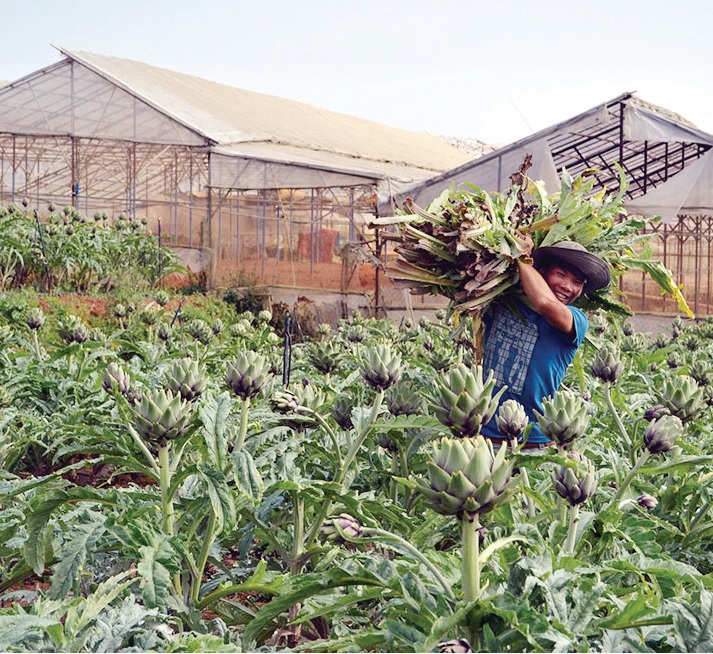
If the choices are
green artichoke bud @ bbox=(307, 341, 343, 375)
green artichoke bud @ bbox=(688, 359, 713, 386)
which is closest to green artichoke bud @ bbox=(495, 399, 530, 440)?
green artichoke bud @ bbox=(307, 341, 343, 375)

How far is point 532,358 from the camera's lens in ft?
9.82

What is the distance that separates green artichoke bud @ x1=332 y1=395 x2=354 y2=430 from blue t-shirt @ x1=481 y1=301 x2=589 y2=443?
55cm

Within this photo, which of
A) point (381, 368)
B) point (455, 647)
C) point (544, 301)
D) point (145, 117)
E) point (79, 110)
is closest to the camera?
point (455, 647)

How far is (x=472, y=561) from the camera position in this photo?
1.47 m

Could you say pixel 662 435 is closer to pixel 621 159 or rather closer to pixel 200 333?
pixel 200 333

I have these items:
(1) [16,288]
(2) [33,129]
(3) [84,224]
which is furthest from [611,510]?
(2) [33,129]

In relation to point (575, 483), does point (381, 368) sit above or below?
above

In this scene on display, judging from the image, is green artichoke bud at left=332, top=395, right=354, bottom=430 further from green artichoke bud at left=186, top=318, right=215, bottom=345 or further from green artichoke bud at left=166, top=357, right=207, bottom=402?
green artichoke bud at left=186, top=318, right=215, bottom=345

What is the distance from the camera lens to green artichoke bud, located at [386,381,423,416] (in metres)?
2.68

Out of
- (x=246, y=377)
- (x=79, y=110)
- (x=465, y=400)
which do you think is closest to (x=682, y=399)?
(x=465, y=400)

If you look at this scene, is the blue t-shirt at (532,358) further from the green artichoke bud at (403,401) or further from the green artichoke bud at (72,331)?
the green artichoke bud at (72,331)

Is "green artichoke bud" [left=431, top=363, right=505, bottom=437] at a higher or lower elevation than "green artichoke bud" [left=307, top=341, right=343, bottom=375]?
higher

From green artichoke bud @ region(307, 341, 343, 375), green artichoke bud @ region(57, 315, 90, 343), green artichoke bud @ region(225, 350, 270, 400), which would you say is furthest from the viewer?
green artichoke bud @ region(57, 315, 90, 343)

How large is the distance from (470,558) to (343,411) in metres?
1.18
